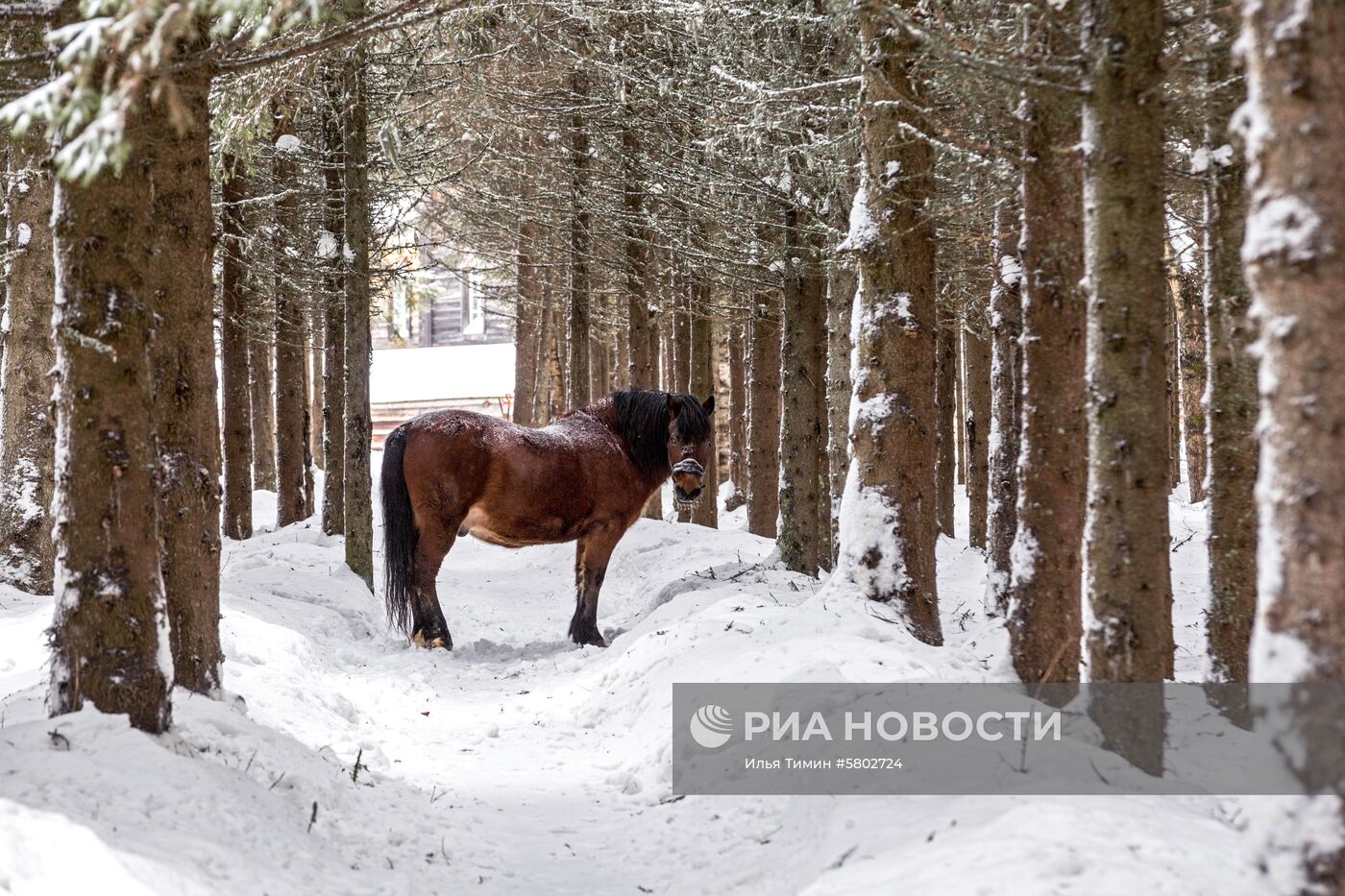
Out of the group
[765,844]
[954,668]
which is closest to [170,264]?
[765,844]

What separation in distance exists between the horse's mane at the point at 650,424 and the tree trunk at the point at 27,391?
16.8ft

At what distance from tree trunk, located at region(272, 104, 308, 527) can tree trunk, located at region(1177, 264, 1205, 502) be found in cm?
1258

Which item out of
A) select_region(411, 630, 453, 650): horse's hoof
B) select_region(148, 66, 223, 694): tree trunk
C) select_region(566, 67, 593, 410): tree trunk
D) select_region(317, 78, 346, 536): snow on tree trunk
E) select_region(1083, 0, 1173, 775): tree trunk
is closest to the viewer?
select_region(1083, 0, 1173, 775): tree trunk

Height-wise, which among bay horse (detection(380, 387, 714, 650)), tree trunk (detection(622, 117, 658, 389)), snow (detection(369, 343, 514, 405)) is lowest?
bay horse (detection(380, 387, 714, 650))

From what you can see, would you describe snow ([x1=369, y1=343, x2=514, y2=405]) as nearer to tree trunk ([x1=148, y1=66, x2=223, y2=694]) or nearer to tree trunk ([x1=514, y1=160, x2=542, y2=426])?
tree trunk ([x1=514, y1=160, x2=542, y2=426])

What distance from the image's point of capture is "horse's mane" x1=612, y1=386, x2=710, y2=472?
10297mm

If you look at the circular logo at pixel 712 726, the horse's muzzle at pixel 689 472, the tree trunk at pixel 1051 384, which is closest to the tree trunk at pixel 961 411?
the horse's muzzle at pixel 689 472

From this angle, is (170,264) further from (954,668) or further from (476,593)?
(476,593)

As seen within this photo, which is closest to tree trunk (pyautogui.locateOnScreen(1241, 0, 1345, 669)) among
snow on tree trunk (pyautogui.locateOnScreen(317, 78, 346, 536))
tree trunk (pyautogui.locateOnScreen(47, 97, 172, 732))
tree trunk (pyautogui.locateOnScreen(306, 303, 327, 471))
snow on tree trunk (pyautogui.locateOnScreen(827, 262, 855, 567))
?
tree trunk (pyautogui.locateOnScreen(47, 97, 172, 732))

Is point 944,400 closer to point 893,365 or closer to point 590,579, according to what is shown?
point 590,579

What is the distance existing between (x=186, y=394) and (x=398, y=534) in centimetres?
430

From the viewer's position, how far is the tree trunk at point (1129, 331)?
13.6ft

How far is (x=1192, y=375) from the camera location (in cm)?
1772

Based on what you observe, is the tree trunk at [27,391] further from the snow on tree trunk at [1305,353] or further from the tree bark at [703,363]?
the snow on tree trunk at [1305,353]
